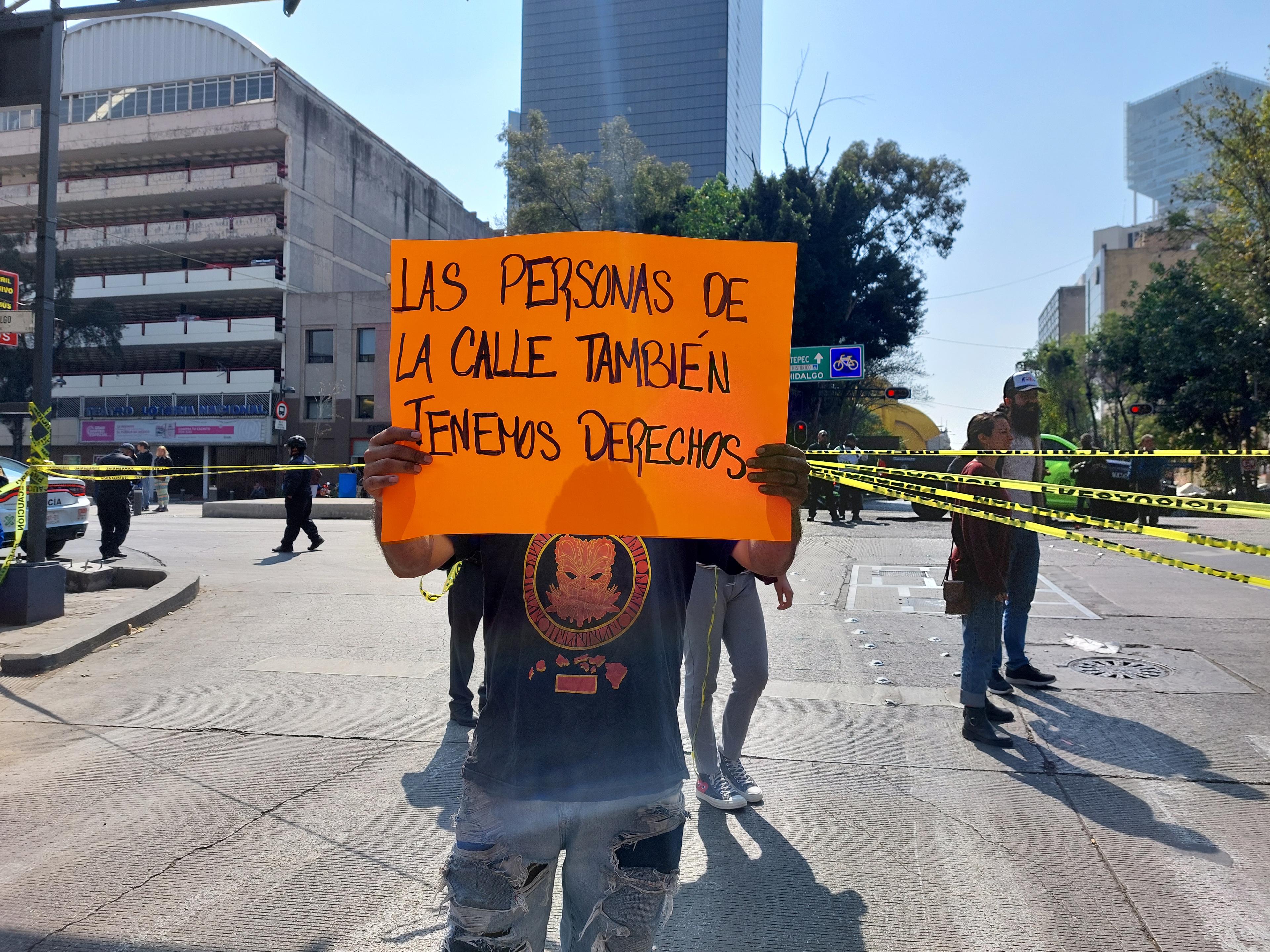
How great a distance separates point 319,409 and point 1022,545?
4015 centimetres

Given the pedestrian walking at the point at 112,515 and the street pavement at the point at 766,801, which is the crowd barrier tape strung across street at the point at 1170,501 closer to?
the street pavement at the point at 766,801

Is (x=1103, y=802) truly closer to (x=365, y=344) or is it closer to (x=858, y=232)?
(x=858, y=232)

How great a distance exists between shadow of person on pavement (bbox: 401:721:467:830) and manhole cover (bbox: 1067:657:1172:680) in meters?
4.38

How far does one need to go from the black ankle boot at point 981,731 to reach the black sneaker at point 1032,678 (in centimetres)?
127

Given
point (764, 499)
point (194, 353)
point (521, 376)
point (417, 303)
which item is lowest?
point (764, 499)

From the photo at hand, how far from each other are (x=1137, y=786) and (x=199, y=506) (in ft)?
98.3

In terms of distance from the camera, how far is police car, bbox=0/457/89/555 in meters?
11.2

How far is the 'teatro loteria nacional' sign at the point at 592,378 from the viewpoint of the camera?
2.24 metres

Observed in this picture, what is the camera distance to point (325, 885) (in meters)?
3.38

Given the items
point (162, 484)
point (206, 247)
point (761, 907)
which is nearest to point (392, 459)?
point (761, 907)

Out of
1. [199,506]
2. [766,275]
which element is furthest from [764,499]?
[199,506]

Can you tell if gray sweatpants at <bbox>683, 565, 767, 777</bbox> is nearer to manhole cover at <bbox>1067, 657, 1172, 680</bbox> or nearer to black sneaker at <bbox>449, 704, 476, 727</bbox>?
black sneaker at <bbox>449, 704, 476, 727</bbox>

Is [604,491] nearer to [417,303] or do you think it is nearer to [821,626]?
[417,303]

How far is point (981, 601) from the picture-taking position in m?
5.14
